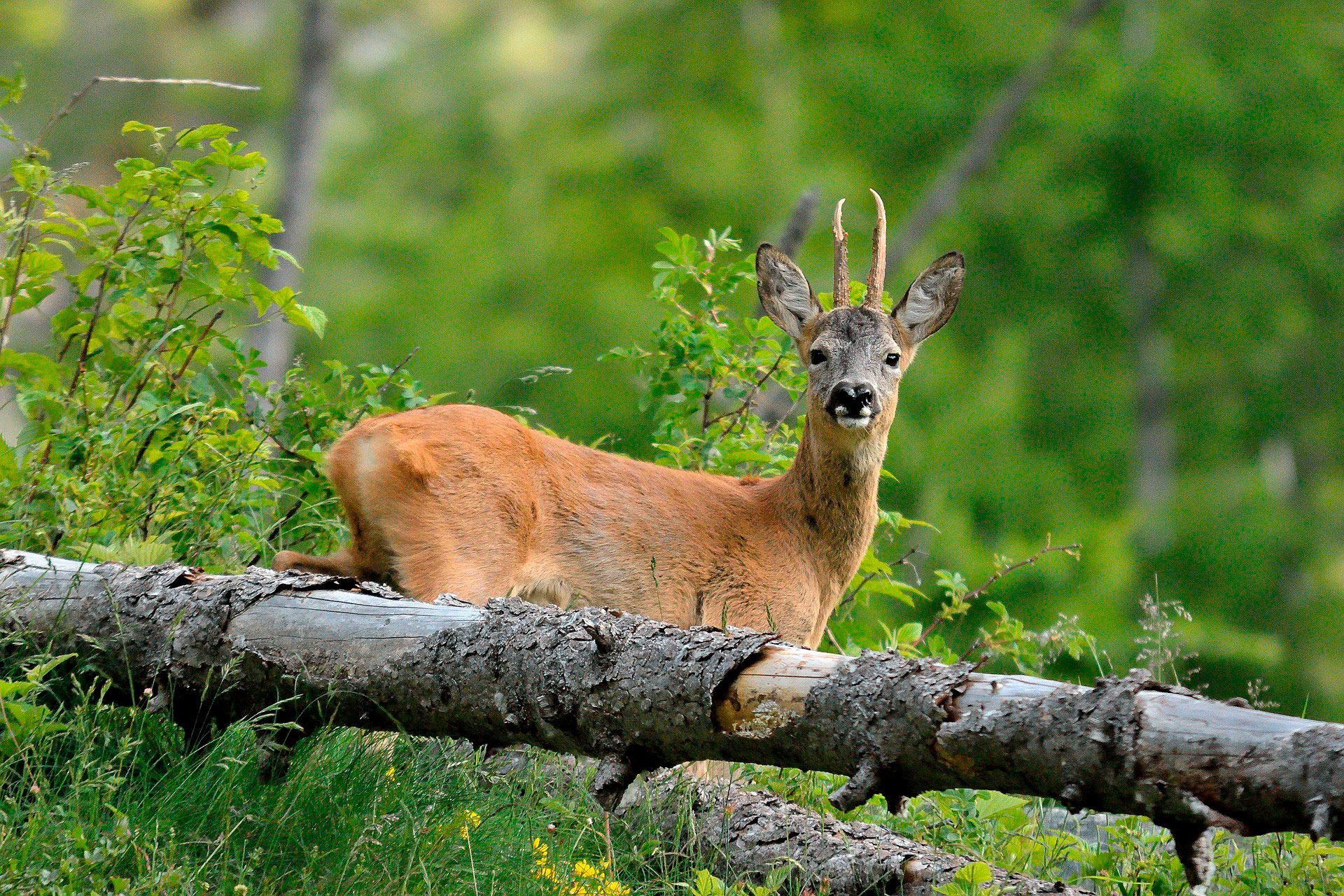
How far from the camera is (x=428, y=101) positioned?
2345cm

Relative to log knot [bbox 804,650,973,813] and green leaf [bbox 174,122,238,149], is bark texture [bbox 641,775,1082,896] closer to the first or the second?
log knot [bbox 804,650,973,813]

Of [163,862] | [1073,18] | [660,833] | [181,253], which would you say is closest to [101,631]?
[163,862]

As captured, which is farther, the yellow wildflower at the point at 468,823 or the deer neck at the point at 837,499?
the deer neck at the point at 837,499

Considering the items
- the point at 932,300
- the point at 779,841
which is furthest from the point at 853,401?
the point at 779,841

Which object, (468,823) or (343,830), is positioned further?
(468,823)

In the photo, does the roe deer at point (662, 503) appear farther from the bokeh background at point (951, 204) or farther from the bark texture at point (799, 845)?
the bokeh background at point (951, 204)

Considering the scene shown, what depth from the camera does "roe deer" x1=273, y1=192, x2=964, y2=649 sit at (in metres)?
4.86

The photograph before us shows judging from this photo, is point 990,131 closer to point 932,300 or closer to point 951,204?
point 951,204

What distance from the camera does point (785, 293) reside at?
20.8 ft

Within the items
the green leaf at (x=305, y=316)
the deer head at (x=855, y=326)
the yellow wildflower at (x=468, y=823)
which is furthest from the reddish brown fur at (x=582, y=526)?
the yellow wildflower at (x=468, y=823)

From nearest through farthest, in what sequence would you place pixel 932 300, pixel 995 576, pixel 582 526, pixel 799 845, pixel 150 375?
pixel 799 845
pixel 582 526
pixel 150 375
pixel 995 576
pixel 932 300

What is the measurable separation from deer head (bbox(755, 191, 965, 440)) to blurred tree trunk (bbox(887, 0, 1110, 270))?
52.2 feet

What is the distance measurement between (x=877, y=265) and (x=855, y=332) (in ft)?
1.01

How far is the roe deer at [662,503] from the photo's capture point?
486cm
